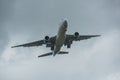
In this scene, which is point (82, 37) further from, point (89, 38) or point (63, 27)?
point (63, 27)

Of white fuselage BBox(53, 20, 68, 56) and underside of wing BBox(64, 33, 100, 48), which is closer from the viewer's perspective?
white fuselage BBox(53, 20, 68, 56)

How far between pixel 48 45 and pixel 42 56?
4.34m

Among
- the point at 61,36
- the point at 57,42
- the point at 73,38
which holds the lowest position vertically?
the point at 73,38

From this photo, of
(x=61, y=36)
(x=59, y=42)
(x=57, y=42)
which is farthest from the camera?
(x=57, y=42)

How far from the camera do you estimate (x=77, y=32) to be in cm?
9956

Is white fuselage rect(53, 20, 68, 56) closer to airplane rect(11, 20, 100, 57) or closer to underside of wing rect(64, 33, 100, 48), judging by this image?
airplane rect(11, 20, 100, 57)

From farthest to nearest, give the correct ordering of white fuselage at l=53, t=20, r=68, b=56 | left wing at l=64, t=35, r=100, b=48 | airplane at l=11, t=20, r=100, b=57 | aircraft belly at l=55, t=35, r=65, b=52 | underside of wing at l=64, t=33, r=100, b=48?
1. left wing at l=64, t=35, r=100, b=48
2. underside of wing at l=64, t=33, r=100, b=48
3. airplane at l=11, t=20, r=100, b=57
4. aircraft belly at l=55, t=35, r=65, b=52
5. white fuselage at l=53, t=20, r=68, b=56

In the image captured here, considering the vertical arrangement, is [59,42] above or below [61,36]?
below

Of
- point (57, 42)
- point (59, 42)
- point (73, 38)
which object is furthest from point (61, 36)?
point (73, 38)

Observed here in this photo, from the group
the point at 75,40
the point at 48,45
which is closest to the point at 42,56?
the point at 48,45

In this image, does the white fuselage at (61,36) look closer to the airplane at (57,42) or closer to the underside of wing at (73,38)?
the airplane at (57,42)

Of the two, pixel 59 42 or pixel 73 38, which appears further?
pixel 73 38

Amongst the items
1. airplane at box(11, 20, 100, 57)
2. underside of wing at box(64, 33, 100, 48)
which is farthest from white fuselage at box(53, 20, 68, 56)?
underside of wing at box(64, 33, 100, 48)

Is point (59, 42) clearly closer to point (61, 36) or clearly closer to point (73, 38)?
point (61, 36)
